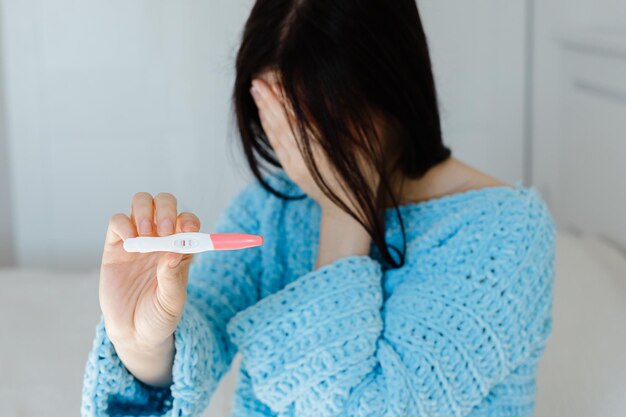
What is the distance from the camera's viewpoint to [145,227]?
73cm

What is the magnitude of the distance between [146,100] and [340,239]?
118cm

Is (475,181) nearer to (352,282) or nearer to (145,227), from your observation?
(352,282)

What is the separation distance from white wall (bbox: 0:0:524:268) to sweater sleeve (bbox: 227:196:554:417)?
1.09m

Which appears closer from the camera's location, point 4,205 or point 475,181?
point 475,181

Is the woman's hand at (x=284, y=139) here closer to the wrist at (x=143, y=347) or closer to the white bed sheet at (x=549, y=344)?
the wrist at (x=143, y=347)

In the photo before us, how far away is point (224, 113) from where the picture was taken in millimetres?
2023

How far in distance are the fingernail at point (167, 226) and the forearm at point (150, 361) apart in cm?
14

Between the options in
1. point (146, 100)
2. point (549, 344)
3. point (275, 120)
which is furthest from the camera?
point (146, 100)

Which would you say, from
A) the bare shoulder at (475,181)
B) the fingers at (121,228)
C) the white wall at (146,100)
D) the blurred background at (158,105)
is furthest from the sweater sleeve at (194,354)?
the white wall at (146,100)

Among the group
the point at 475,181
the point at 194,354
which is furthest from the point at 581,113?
the point at 194,354

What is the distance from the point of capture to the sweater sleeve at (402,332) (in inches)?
33.5

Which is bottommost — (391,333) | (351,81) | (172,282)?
(391,333)

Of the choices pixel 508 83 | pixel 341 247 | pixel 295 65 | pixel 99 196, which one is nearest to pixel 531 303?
pixel 341 247

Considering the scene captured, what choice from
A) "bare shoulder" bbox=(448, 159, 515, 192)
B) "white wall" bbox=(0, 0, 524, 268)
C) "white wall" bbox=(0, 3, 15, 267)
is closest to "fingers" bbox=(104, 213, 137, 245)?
"bare shoulder" bbox=(448, 159, 515, 192)
